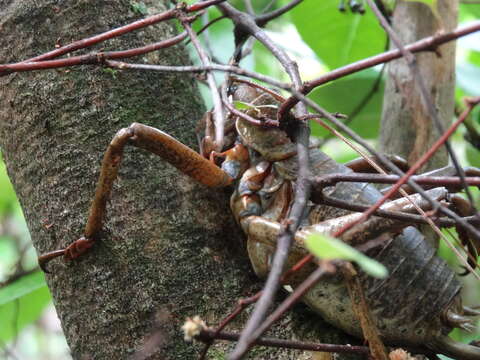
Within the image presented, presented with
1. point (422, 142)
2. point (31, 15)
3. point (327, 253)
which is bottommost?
point (422, 142)

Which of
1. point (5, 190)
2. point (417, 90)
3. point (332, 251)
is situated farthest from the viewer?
point (5, 190)

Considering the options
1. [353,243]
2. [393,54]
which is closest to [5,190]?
[353,243]

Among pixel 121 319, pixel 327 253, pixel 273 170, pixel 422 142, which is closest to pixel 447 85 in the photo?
pixel 422 142

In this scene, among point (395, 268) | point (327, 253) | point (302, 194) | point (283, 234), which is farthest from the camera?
point (395, 268)

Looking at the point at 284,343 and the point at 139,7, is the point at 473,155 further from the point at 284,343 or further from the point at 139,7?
the point at 284,343

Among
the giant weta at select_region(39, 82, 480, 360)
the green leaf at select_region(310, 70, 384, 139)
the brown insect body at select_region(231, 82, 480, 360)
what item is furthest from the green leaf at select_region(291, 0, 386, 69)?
the brown insect body at select_region(231, 82, 480, 360)

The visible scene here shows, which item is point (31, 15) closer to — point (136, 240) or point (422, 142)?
point (136, 240)

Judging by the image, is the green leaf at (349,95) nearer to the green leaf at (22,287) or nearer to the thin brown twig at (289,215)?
the thin brown twig at (289,215)
